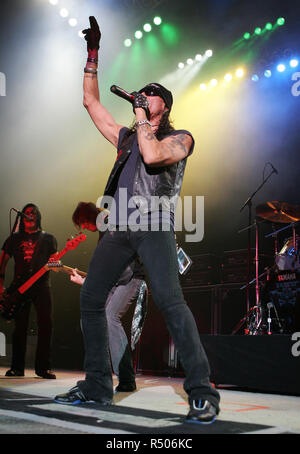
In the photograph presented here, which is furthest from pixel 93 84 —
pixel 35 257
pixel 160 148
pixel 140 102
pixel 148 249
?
pixel 35 257

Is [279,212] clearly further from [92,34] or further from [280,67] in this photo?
[92,34]

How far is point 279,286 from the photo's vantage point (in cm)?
612

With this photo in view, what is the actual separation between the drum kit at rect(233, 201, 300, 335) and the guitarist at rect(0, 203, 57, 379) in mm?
2200

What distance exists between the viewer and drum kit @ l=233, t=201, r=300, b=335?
562 cm

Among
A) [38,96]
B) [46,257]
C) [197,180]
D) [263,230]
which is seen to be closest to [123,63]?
[38,96]

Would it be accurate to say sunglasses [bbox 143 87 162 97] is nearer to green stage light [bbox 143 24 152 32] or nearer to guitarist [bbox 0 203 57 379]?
guitarist [bbox 0 203 57 379]

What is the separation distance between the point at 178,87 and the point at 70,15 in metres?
2.14

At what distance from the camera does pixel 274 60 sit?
6.85m

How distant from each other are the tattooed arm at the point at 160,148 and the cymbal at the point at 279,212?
3484mm

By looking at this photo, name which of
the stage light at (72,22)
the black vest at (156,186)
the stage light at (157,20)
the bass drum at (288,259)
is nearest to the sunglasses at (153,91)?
the black vest at (156,186)

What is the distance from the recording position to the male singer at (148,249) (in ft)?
6.93

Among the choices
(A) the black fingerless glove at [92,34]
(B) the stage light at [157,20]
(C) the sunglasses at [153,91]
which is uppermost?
(B) the stage light at [157,20]

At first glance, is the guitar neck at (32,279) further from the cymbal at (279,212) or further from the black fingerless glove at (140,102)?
the black fingerless glove at (140,102)

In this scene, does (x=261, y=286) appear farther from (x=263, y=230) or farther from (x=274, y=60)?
(x=274, y=60)
